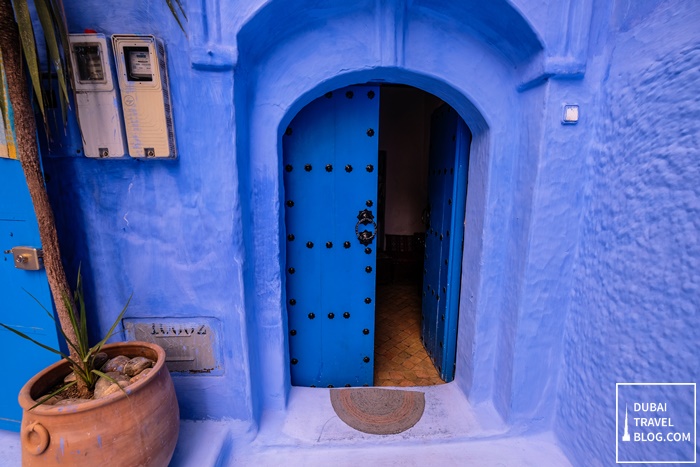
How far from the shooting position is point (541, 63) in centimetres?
157

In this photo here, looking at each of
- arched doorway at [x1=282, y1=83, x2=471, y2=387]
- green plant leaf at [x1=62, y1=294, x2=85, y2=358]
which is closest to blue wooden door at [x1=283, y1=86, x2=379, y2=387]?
arched doorway at [x1=282, y1=83, x2=471, y2=387]

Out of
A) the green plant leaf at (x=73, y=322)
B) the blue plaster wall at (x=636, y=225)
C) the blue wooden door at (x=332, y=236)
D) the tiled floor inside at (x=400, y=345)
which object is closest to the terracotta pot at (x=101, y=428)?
the green plant leaf at (x=73, y=322)

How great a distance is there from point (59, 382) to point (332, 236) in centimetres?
154

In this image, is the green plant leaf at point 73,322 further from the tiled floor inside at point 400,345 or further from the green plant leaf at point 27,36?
the tiled floor inside at point 400,345

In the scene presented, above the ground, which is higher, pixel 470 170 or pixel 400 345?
pixel 470 170

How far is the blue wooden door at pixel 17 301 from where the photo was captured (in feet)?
4.91

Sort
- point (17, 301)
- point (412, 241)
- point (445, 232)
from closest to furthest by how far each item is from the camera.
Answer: point (17, 301) < point (445, 232) < point (412, 241)

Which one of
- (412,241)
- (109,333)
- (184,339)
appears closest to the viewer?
(109,333)

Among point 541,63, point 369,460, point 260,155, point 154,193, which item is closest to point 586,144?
point 541,63

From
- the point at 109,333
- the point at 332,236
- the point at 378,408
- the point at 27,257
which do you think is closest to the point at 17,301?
the point at 27,257

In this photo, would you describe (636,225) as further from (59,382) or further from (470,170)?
(59,382)

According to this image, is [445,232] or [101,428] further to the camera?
[445,232]

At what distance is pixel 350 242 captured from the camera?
2.22m

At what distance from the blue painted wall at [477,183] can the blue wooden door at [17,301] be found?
133 mm
